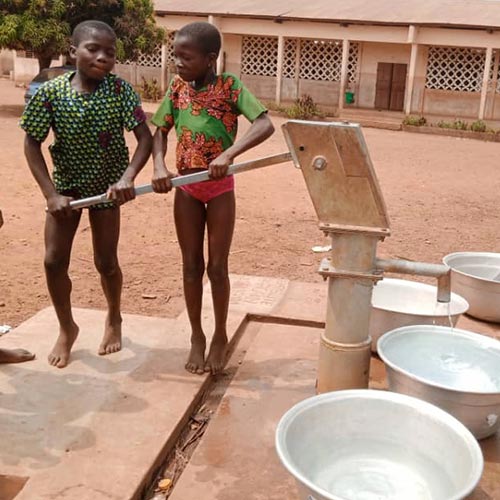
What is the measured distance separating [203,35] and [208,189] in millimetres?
586

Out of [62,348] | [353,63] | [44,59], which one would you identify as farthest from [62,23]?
[62,348]

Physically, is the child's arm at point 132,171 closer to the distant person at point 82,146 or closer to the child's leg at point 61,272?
the distant person at point 82,146

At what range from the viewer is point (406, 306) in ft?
11.1

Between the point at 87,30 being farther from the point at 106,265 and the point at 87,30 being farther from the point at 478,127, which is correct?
the point at 478,127

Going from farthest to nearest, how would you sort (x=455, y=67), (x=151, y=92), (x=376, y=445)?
(x=151, y=92) < (x=455, y=67) < (x=376, y=445)

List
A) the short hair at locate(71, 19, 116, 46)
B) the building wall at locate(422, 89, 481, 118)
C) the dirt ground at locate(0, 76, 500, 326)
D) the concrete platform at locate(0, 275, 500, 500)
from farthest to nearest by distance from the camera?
the building wall at locate(422, 89, 481, 118) < the dirt ground at locate(0, 76, 500, 326) < the short hair at locate(71, 19, 116, 46) < the concrete platform at locate(0, 275, 500, 500)

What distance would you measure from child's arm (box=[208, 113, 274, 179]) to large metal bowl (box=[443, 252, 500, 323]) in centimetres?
154

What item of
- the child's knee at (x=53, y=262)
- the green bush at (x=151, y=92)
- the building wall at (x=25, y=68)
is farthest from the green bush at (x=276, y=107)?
the child's knee at (x=53, y=262)

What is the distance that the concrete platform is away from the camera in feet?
6.86

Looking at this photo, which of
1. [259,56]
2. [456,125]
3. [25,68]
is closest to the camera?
[456,125]

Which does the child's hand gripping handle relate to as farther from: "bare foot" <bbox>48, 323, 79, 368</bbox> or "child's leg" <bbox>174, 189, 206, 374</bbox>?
"bare foot" <bbox>48, 323, 79, 368</bbox>

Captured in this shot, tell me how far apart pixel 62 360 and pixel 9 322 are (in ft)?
3.15

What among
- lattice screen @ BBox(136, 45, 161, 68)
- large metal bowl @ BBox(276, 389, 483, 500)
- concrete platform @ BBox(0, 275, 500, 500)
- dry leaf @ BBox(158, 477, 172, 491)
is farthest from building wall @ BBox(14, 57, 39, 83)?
large metal bowl @ BBox(276, 389, 483, 500)

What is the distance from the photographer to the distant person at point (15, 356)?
2805 millimetres
